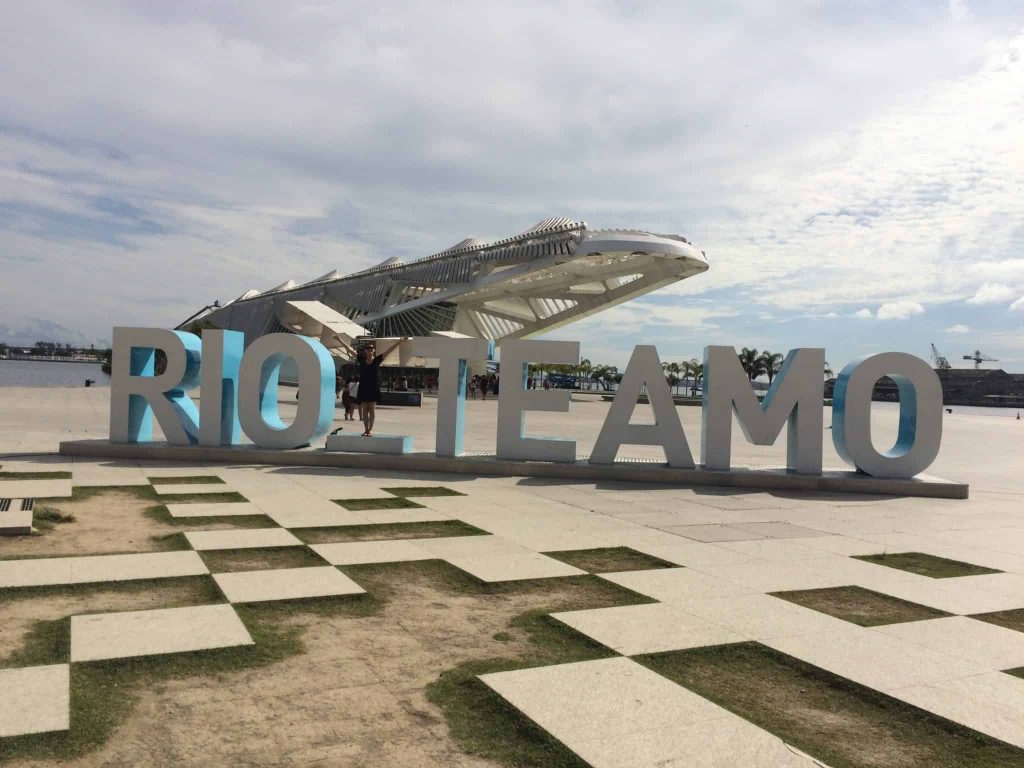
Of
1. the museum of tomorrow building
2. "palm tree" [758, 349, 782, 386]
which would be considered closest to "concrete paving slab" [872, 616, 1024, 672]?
the museum of tomorrow building

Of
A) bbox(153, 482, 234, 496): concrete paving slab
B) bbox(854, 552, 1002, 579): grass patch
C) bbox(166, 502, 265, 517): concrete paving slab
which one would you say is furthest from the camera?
bbox(153, 482, 234, 496): concrete paving slab

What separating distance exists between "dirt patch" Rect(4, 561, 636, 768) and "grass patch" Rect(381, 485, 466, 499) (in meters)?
4.49

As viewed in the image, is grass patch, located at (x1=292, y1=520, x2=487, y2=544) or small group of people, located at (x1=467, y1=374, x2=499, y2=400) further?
small group of people, located at (x1=467, y1=374, x2=499, y2=400)

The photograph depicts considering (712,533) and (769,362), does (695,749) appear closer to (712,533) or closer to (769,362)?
(712,533)

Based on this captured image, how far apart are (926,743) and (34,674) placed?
388cm

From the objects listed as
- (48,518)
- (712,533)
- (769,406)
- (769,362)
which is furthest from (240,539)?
(769,362)

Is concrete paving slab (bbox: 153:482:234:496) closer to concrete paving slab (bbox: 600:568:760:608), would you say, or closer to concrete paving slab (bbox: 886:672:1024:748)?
concrete paving slab (bbox: 600:568:760:608)

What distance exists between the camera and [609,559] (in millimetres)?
6613

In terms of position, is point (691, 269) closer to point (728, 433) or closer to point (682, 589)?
point (728, 433)

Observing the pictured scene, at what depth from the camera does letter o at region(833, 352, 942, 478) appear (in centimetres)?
1182

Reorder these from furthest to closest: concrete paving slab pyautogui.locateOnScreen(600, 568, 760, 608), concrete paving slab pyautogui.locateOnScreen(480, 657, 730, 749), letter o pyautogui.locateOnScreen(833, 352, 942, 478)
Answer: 1. letter o pyautogui.locateOnScreen(833, 352, 942, 478)
2. concrete paving slab pyautogui.locateOnScreen(600, 568, 760, 608)
3. concrete paving slab pyautogui.locateOnScreen(480, 657, 730, 749)

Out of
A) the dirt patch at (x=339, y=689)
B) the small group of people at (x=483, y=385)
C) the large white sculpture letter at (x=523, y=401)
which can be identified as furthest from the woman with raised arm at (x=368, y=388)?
the small group of people at (x=483, y=385)

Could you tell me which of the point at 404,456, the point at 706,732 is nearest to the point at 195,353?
the point at 404,456

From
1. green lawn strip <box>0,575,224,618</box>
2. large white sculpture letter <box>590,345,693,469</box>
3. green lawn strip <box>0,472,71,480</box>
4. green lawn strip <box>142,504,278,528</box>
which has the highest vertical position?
large white sculpture letter <box>590,345,693,469</box>
